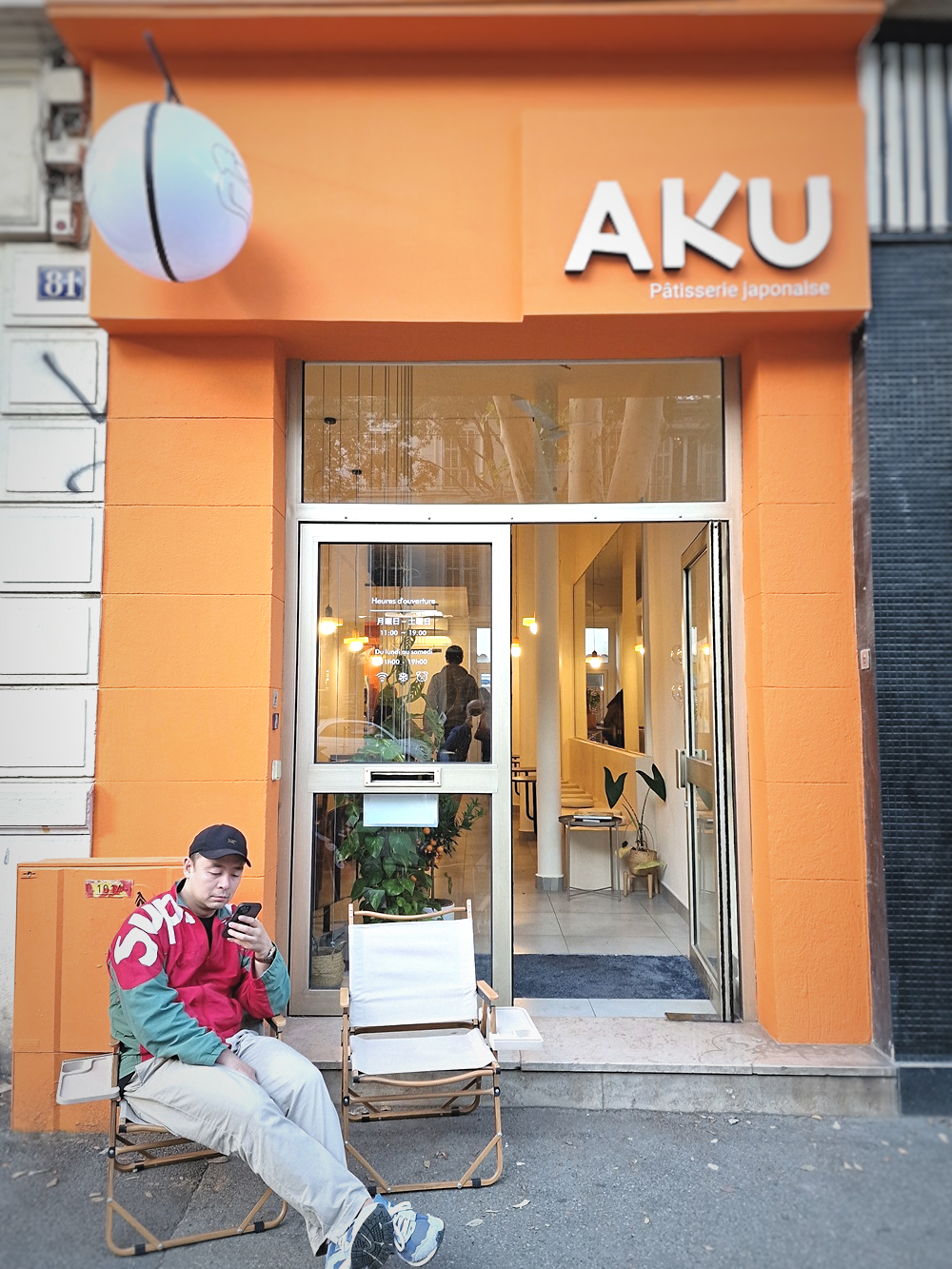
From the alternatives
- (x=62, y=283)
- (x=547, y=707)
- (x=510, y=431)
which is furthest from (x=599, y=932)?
(x=62, y=283)

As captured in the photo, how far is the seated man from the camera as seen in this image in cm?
243

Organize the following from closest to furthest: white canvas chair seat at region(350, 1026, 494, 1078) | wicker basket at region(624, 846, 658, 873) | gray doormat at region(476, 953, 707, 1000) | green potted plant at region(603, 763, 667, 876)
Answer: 1. white canvas chair seat at region(350, 1026, 494, 1078)
2. gray doormat at region(476, 953, 707, 1000)
3. wicker basket at region(624, 846, 658, 873)
4. green potted plant at region(603, 763, 667, 876)

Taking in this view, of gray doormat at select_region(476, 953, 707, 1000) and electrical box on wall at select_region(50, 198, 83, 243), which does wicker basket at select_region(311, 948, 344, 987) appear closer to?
gray doormat at select_region(476, 953, 707, 1000)

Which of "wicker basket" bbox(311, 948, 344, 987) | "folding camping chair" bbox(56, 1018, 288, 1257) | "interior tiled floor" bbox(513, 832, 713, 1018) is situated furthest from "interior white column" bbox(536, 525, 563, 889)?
"folding camping chair" bbox(56, 1018, 288, 1257)

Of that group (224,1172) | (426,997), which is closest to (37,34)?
(426,997)

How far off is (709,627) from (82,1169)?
3.41 meters

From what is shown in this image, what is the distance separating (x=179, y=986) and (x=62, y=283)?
3.02 meters

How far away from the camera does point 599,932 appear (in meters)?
5.59

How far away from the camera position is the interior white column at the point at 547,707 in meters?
7.02

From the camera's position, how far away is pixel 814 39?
12.1 feet

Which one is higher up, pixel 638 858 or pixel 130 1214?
pixel 638 858

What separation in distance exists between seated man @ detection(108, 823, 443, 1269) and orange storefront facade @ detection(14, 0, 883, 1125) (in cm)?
83

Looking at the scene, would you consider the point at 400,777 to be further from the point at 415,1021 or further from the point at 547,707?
the point at 547,707

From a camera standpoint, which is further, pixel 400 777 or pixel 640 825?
pixel 640 825
